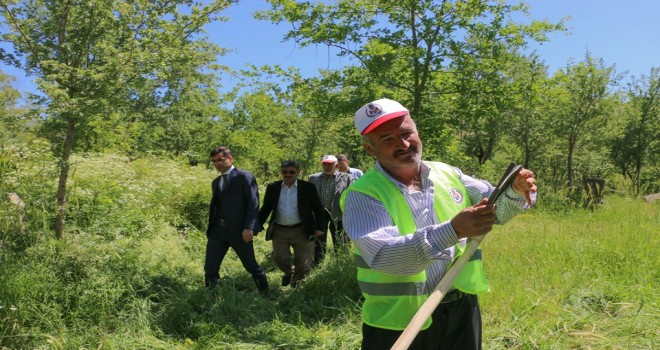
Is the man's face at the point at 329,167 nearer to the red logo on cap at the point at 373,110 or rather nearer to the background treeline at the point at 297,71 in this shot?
the background treeline at the point at 297,71

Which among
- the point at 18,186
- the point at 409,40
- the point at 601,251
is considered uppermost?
the point at 409,40

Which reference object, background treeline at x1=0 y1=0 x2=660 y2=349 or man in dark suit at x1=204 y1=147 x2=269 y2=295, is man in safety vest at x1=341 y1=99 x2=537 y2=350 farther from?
man in dark suit at x1=204 y1=147 x2=269 y2=295

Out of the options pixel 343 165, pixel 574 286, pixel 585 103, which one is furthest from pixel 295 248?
pixel 585 103

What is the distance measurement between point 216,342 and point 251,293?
1.23 metres

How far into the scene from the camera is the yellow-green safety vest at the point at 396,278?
1.88 metres

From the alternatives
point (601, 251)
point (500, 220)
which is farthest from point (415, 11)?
point (500, 220)

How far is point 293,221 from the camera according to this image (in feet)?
20.4

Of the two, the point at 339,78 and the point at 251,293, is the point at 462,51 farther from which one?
the point at 251,293

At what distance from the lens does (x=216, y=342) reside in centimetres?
415

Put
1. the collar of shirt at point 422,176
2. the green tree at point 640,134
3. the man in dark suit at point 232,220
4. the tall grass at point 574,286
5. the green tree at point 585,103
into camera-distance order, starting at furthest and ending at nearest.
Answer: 1. the green tree at point 640,134
2. the green tree at point 585,103
3. the man in dark suit at point 232,220
4. the tall grass at point 574,286
5. the collar of shirt at point 422,176

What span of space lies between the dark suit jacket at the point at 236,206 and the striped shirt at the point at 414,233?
373 cm

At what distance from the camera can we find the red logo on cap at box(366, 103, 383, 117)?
73.7 inches

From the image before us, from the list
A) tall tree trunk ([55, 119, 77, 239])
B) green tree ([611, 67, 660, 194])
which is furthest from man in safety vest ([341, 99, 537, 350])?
green tree ([611, 67, 660, 194])

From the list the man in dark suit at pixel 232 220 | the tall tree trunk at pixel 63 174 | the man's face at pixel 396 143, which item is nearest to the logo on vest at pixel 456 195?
the man's face at pixel 396 143
